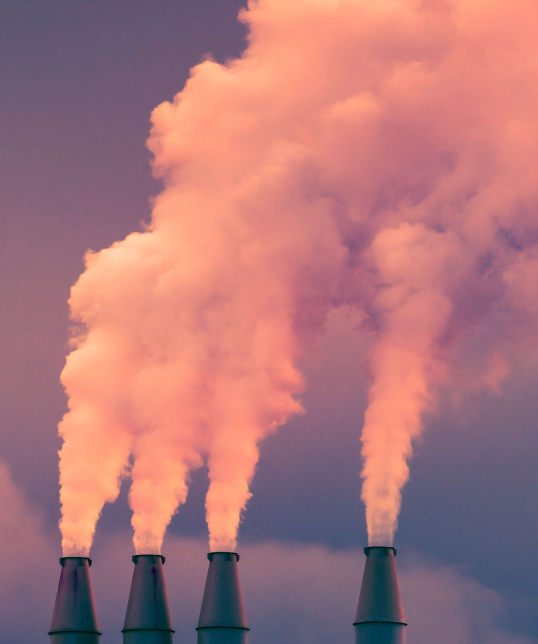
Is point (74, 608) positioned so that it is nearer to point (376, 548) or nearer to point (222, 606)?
point (222, 606)

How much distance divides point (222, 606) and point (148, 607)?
503cm

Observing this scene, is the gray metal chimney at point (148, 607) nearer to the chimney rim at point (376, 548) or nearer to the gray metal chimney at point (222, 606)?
the gray metal chimney at point (222, 606)

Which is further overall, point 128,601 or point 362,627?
point 128,601

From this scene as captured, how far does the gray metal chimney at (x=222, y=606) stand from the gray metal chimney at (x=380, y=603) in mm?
7410

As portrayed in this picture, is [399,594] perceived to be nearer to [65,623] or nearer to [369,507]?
[369,507]

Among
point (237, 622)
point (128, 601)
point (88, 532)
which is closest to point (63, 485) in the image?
point (88, 532)

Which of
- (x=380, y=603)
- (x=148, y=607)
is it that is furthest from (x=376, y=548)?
(x=148, y=607)

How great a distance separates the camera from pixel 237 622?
65.1m

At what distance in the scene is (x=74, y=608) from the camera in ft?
222

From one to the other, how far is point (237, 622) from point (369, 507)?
34.2 feet

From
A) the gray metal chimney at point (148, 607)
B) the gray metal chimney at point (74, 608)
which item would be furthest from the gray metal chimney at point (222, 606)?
the gray metal chimney at point (74, 608)

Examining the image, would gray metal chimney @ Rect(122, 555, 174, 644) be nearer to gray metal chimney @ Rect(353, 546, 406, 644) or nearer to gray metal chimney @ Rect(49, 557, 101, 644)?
gray metal chimney @ Rect(49, 557, 101, 644)

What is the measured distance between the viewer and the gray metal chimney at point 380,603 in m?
60.2

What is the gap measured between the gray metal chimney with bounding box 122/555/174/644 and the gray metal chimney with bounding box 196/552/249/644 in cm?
288
